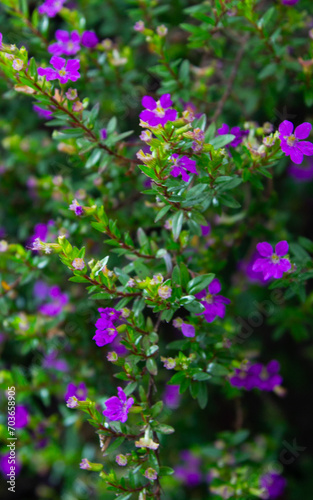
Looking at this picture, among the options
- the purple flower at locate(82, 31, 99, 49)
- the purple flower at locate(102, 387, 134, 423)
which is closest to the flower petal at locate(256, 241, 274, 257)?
the purple flower at locate(102, 387, 134, 423)

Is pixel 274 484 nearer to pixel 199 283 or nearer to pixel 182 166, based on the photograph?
pixel 199 283

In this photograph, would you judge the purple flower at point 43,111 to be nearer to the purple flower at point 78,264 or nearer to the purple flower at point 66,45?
the purple flower at point 66,45

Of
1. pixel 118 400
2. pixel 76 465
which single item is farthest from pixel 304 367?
pixel 118 400

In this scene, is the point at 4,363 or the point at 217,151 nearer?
the point at 217,151

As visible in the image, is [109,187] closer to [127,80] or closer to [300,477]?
[127,80]

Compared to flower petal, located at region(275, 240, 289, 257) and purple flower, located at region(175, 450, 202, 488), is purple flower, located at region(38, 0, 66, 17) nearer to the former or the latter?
flower petal, located at region(275, 240, 289, 257)

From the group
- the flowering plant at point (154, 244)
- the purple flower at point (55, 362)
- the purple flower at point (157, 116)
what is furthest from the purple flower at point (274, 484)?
the purple flower at point (157, 116)
